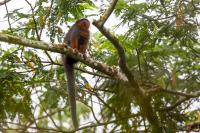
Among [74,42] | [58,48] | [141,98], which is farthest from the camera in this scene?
[74,42]

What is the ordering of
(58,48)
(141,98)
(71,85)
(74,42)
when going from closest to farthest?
(58,48) < (141,98) < (71,85) < (74,42)

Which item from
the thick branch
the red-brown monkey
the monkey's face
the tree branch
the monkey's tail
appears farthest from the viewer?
the monkey's face

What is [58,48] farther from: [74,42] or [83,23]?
[83,23]

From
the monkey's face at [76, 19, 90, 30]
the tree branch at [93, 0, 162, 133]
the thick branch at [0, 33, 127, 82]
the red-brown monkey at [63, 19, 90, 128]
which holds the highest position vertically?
the monkey's face at [76, 19, 90, 30]

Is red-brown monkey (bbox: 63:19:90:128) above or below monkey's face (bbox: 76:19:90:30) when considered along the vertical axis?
below

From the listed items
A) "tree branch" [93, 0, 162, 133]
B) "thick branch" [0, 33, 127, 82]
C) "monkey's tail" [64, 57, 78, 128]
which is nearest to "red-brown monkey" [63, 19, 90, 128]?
"monkey's tail" [64, 57, 78, 128]

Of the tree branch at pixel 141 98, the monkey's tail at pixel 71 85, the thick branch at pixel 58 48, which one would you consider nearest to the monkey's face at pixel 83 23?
the monkey's tail at pixel 71 85

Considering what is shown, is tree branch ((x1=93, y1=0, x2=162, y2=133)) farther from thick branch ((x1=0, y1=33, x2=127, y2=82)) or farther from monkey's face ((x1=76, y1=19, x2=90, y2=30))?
monkey's face ((x1=76, y1=19, x2=90, y2=30))

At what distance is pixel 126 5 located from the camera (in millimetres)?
5012

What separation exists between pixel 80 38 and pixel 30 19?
847 millimetres

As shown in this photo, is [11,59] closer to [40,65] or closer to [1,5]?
[40,65]

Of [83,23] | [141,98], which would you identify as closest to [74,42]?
[83,23]

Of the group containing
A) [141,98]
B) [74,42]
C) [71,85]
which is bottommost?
[141,98]

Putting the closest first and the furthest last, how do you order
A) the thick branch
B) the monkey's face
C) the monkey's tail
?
1. the thick branch
2. the monkey's tail
3. the monkey's face
